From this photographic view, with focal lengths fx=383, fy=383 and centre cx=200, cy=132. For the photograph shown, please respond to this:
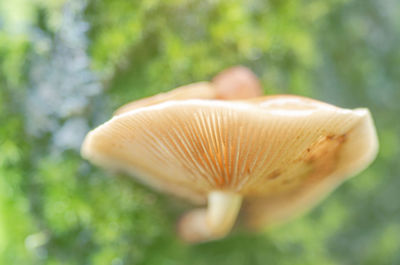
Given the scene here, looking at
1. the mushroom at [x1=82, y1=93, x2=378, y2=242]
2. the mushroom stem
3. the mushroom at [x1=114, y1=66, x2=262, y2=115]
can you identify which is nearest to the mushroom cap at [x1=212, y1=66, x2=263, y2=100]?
the mushroom at [x1=114, y1=66, x2=262, y2=115]

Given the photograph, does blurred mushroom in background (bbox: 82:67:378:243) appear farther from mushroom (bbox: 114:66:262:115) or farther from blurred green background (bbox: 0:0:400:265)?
blurred green background (bbox: 0:0:400:265)

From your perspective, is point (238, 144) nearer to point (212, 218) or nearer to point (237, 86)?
point (237, 86)

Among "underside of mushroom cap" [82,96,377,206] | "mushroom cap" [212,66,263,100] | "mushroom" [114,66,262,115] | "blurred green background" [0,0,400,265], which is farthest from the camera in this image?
"blurred green background" [0,0,400,265]

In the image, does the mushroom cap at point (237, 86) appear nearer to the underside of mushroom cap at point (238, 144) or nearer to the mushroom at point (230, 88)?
the mushroom at point (230, 88)

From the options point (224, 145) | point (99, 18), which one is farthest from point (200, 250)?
→ point (99, 18)

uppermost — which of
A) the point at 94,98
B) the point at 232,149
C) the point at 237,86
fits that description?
the point at 94,98

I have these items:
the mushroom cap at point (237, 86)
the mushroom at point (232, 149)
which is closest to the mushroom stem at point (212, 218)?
the mushroom at point (232, 149)

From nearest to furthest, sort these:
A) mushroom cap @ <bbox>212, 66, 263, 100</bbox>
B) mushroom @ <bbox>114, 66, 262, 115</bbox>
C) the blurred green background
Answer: mushroom @ <bbox>114, 66, 262, 115</bbox> → mushroom cap @ <bbox>212, 66, 263, 100</bbox> → the blurred green background

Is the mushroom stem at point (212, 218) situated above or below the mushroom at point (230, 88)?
below

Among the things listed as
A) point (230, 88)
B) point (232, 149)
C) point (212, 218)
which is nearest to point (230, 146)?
point (232, 149)
